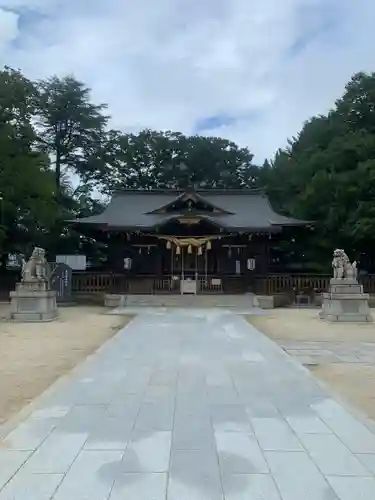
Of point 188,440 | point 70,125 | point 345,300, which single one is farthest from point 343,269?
point 70,125

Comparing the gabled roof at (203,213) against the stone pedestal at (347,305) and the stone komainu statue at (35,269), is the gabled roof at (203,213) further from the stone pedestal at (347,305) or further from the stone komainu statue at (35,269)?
the stone pedestal at (347,305)

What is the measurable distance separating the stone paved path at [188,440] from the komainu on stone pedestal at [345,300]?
335 inches

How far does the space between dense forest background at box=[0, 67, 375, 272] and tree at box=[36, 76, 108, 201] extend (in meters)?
0.07

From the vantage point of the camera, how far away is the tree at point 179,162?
42069 millimetres

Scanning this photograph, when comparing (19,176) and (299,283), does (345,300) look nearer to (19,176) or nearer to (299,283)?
(299,283)

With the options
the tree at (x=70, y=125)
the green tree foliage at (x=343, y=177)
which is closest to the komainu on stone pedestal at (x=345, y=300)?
the green tree foliage at (x=343, y=177)

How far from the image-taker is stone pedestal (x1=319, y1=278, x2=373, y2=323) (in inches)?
602

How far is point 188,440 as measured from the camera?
4074 millimetres

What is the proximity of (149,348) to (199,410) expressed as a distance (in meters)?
4.38

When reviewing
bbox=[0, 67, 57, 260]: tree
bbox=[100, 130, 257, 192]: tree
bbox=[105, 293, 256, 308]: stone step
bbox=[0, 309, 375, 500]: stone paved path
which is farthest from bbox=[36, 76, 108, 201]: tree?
bbox=[0, 309, 375, 500]: stone paved path

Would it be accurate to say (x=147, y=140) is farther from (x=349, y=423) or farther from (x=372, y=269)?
(x=349, y=423)

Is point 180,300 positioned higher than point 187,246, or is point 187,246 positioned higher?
point 187,246

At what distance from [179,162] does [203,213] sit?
20.9 meters

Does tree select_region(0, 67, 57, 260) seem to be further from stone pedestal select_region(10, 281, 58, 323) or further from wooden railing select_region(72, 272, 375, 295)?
stone pedestal select_region(10, 281, 58, 323)
